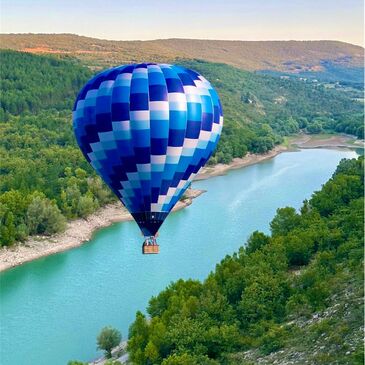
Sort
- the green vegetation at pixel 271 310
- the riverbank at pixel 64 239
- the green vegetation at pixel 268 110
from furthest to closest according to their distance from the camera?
the green vegetation at pixel 268 110
the riverbank at pixel 64 239
the green vegetation at pixel 271 310

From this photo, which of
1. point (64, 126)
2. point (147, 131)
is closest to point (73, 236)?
point (147, 131)

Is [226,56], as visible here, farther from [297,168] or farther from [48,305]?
[48,305]

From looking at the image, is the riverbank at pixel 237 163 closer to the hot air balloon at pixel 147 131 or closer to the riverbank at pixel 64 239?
the riverbank at pixel 64 239

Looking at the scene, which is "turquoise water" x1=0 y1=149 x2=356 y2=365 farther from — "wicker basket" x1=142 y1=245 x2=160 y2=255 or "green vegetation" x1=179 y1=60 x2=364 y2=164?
"green vegetation" x1=179 y1=60 x2=364 y2=164

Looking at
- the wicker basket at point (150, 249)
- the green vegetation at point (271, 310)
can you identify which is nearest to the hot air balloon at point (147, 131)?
the wicker basket at point (150, 249)

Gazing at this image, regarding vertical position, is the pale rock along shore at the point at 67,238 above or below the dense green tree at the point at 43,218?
below

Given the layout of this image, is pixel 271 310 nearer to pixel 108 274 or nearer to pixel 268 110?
pixel 108 274

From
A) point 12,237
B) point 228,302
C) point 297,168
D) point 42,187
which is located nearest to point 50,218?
point 12,237

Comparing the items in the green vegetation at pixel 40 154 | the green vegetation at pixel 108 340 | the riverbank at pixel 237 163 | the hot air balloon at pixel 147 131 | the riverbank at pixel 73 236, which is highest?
the hot air balloon at pixel 147 131
